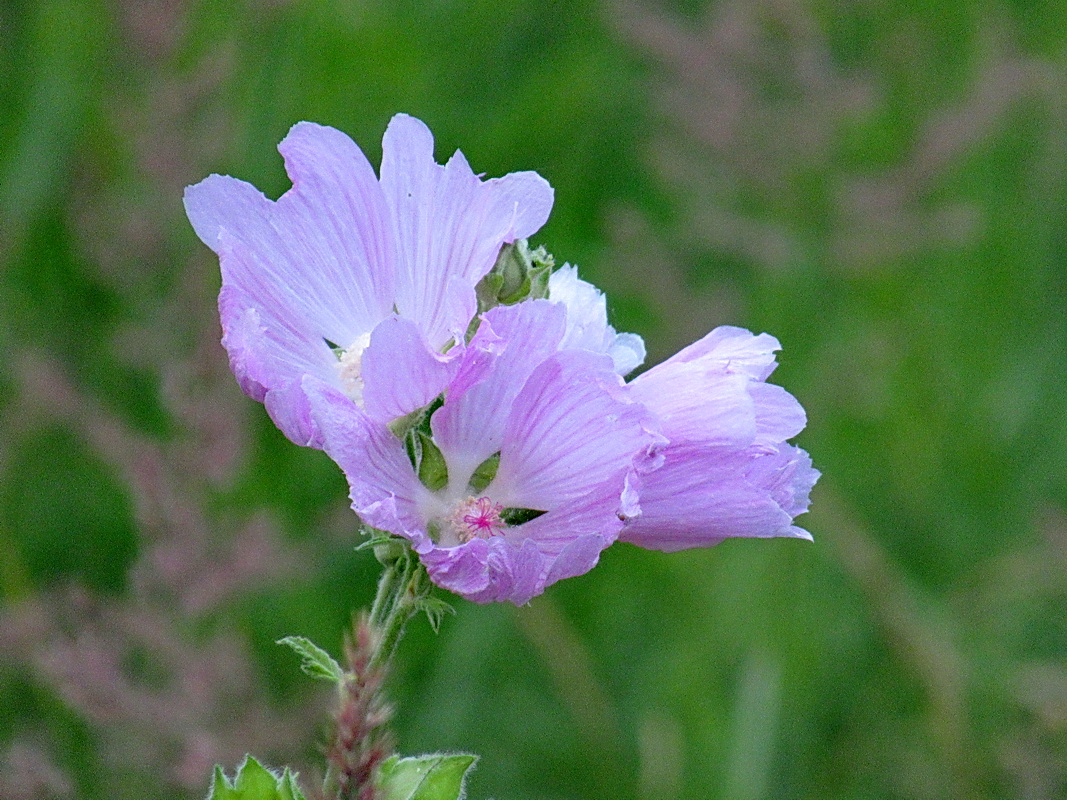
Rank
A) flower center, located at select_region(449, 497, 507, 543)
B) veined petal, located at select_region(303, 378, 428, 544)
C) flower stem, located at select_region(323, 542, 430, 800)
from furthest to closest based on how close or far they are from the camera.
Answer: flower center, located at select_region(449, 497, 507, 543) < veined petal, located at select_region(303, 378, 428, 544) < flower stem, located at select_region(323, 542, 430, 800)

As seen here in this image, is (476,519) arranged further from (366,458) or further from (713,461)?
(713,461)

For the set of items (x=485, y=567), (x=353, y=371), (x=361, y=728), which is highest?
(x=353, y=371)

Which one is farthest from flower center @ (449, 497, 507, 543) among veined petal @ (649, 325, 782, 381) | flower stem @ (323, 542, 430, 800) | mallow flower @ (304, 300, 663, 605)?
Answer: flower stem @ (323, 542, 430, 800)

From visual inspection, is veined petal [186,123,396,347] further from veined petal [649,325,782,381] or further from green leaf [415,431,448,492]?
veined petal [649,325,782,381]

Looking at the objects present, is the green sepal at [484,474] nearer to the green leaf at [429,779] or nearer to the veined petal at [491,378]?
the veined petal at [491,378]

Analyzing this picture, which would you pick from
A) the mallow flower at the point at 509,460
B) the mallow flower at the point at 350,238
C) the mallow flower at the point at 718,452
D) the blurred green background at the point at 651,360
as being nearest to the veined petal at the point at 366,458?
the mallow flower at the point at 509,460

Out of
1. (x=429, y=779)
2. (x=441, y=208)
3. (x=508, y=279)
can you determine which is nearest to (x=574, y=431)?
(x=508, y=279)
